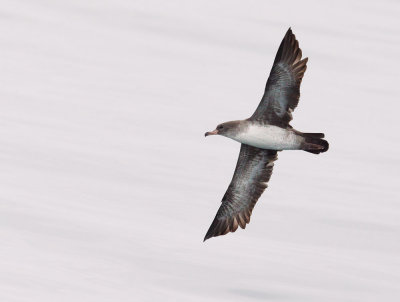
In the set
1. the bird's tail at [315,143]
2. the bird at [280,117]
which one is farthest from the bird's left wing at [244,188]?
the bird's tail at [315,143]

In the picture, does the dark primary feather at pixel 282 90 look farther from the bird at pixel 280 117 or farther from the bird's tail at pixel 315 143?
the bird's tail at pixel 315 143

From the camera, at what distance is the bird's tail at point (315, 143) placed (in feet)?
42.5

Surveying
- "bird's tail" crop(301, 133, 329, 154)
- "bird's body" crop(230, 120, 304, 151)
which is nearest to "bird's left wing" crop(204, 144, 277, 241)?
"bird's body" crop(230, 120, 304, 151)

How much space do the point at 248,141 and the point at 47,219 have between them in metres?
3.26

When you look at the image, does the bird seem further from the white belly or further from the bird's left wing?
the bird's left wing

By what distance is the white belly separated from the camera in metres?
13.1

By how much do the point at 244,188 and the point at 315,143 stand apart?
4.55 feet

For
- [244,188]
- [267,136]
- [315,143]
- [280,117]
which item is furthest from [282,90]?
[244,188]

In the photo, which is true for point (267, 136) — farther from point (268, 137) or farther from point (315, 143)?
point (315, 143)

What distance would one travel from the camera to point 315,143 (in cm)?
1297

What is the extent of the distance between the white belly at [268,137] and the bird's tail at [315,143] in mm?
123

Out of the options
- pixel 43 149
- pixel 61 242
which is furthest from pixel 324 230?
pixel 43 149

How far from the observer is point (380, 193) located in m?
16.9

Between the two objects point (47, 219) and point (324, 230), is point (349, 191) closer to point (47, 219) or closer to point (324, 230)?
point (324, 230)
